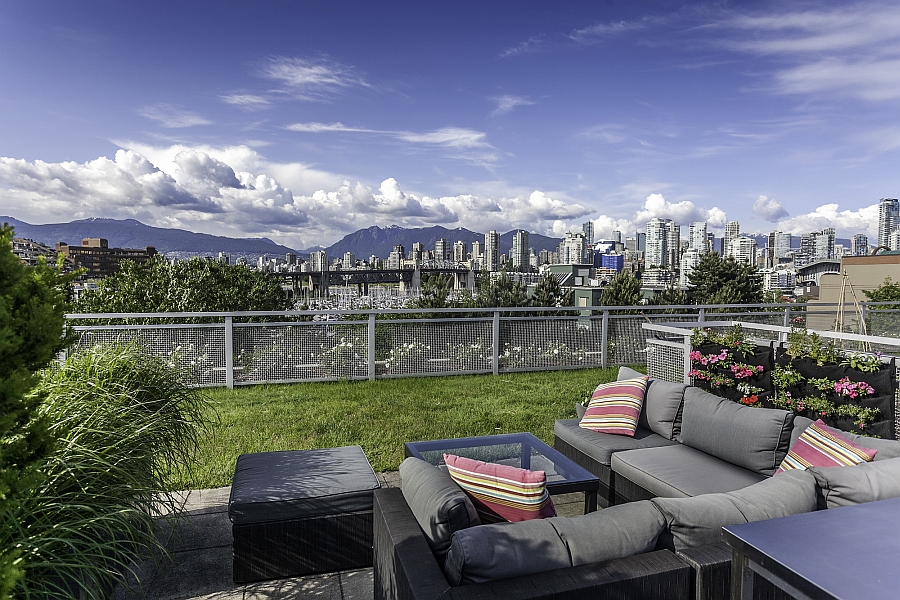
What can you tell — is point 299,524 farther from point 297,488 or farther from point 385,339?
point 385,339

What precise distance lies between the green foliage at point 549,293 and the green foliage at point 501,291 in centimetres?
38

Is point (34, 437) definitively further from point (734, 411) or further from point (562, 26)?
point (562, 26)

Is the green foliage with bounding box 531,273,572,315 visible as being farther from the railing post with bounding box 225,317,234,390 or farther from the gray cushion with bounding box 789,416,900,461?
the gray cushion with bounding box 789,416,900,461

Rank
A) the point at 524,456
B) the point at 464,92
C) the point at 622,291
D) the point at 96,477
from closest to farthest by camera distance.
→ 1. the point at 96,477
2. the point at 524,456
3. the point at 622,291
4. the point at 464,92

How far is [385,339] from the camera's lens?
25.7 ft

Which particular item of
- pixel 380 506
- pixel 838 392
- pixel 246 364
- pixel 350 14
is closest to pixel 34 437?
pixel 380 506

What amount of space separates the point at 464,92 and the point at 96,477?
15.0 meters

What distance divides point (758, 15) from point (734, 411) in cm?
1061

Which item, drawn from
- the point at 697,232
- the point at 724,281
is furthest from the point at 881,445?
the point at 697,232

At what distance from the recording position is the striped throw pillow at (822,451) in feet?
Answer: 8.51

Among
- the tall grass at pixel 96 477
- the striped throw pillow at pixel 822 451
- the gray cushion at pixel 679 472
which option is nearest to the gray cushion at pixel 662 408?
the gray cushion at pixel 679 472

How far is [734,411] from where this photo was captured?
11.0ft

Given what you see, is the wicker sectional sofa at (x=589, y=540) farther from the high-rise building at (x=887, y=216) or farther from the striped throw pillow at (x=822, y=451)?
the high-rise building at (x=887, y=216)

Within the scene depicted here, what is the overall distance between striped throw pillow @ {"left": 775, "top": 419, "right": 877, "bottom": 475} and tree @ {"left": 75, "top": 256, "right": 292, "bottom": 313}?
7629 mm
